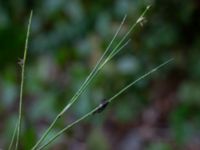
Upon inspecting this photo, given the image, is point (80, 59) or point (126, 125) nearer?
point (80, 59)

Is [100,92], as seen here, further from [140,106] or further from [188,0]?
[188,0]

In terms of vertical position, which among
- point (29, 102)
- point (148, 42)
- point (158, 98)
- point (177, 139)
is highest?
point (148, 42)

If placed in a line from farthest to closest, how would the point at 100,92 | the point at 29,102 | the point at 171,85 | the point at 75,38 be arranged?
the point at 29,102, the point at 171,85, the point at 75,38, the point at 100,92

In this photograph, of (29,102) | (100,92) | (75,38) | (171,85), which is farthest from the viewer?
(29,102)

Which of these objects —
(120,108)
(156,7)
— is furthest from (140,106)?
(156,7)

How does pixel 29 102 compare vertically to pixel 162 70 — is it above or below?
below

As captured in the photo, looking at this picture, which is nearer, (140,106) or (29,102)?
(140,106)

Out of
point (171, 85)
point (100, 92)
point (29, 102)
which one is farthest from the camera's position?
point (29, 102)

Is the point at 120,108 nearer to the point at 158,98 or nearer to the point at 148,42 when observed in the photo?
the point at 148,42

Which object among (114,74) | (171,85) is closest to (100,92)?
(114,74)
